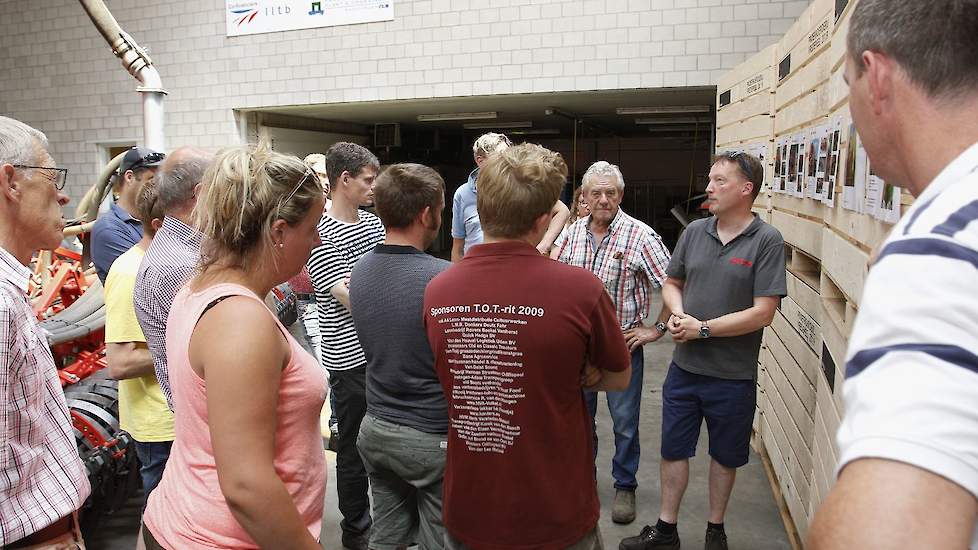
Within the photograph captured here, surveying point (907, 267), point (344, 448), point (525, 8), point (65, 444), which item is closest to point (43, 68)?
point (525, 8)

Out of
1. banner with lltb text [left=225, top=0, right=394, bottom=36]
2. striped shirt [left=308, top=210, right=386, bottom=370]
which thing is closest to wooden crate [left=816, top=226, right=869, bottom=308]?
striped shirt [left=308, top=210, right=386, bottom=370]

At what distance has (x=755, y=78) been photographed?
494 centimetres

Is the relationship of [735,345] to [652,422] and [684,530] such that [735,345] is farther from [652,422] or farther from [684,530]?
[652,422]

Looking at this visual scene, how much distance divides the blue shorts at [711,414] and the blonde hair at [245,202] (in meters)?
2.45

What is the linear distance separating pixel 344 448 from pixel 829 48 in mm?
3143

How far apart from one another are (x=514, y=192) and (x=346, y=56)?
27.2 feet

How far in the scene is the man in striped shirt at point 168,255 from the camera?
2246 millimetres

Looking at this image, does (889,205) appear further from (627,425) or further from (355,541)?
(355,541)

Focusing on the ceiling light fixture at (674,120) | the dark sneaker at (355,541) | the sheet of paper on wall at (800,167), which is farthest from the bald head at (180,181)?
the ceiling light fixture at (674,120)

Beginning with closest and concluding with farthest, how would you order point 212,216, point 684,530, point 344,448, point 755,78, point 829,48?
point 212,216, point 829,48, point 344,448, point 684,530, point 755,78

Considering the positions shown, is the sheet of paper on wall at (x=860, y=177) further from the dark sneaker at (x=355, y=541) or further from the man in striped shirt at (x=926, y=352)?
the dark sneaker at (x=355, y=541)

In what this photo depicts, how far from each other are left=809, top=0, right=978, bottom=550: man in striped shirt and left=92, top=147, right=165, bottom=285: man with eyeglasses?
3434 mm

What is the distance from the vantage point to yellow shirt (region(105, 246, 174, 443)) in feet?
8.52

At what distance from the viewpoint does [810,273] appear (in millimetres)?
4012
